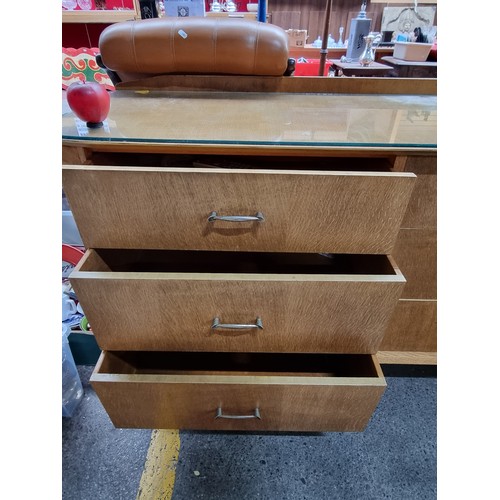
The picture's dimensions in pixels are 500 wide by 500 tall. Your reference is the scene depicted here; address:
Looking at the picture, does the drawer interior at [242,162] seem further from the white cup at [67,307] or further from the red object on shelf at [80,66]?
the red object on shelf at [80,66]

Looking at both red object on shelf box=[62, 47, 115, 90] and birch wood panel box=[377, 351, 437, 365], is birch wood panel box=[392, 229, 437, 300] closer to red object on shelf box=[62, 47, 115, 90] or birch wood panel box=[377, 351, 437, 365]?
birch wood panel box=[377, 351, 437, 365]

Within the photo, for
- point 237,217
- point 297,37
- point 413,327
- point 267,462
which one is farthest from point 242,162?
point 297,37

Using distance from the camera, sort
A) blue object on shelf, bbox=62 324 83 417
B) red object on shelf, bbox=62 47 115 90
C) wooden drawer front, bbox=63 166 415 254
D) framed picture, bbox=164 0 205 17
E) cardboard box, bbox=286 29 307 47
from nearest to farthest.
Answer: wooden drawer front, bbox=63 166 415 254 < blue object on shelf, bbox=62 324 83 417 < framed picture, bbox=164 0 205 17 < cardboard box, bbox=286 29 307 47 < red object on shelf, bbox=62 47 115 90

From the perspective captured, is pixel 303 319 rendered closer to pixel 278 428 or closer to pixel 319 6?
pixel 278 428

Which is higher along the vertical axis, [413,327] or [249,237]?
[249,237]

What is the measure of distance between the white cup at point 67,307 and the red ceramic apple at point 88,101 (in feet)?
1.79

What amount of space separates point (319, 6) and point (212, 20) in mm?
1913

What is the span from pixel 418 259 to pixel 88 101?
648mm

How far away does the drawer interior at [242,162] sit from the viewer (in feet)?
1.98

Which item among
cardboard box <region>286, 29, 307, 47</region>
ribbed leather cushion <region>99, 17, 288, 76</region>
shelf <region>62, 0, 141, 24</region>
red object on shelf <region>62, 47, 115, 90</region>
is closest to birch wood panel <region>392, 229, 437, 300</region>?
ribbed leather cushion <region>99, 17, 288, 76</region>

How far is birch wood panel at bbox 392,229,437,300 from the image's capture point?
25.0 inches

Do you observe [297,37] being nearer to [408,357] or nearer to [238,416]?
[408,357]

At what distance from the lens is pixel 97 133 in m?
0.51

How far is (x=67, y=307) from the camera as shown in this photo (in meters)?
0.89
